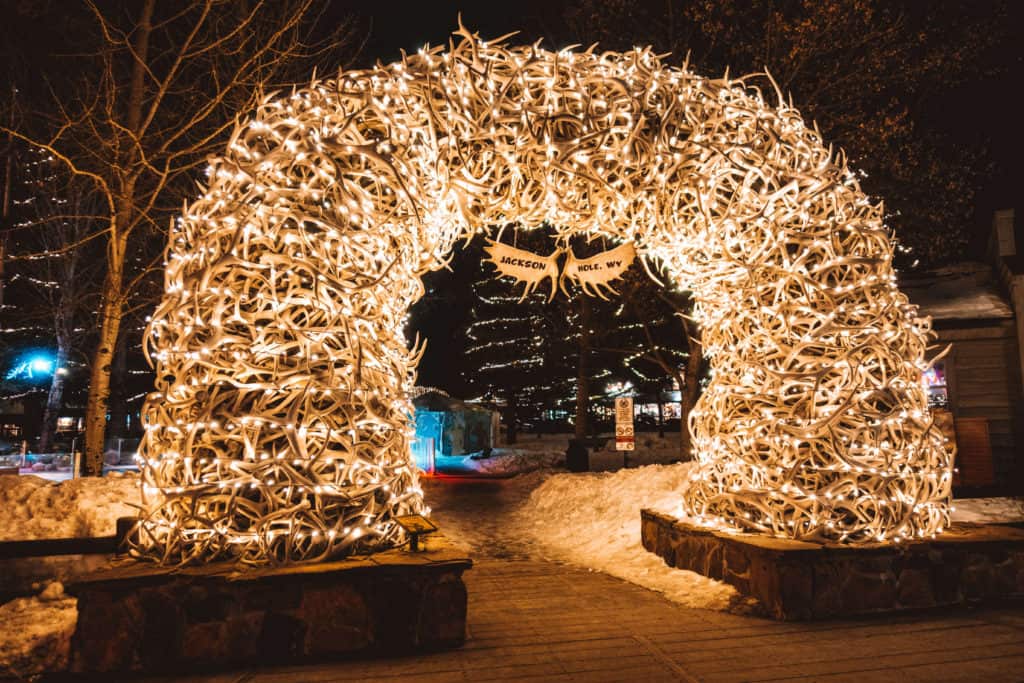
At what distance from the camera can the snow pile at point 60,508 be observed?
6.07m

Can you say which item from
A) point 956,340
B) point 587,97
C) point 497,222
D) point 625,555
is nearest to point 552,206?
point 497,222

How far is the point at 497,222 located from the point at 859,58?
11.3 meters

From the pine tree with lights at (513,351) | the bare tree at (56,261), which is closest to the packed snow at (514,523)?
the bare tree at (56,261)

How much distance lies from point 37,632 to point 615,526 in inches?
235

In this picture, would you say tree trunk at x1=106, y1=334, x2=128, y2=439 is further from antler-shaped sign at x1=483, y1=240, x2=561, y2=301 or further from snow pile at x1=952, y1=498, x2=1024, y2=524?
snow pile at x1=952, y1=498, x2=1024, y2=524

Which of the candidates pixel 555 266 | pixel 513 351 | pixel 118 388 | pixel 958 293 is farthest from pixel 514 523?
pixel 513 351

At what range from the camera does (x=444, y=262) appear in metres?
5.17

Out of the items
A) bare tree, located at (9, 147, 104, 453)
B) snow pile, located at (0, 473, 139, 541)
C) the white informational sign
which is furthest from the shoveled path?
bare tree, located at (9, 147, 104, 453)

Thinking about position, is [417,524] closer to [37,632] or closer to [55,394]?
[37,632]

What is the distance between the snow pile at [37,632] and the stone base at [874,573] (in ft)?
15.0

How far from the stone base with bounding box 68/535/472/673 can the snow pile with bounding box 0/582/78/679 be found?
382 millimetres

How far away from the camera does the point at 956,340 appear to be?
12.1m

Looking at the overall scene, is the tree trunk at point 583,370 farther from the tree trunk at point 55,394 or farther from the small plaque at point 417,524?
the tree trunk at point 55,394

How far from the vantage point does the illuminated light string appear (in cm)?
429
